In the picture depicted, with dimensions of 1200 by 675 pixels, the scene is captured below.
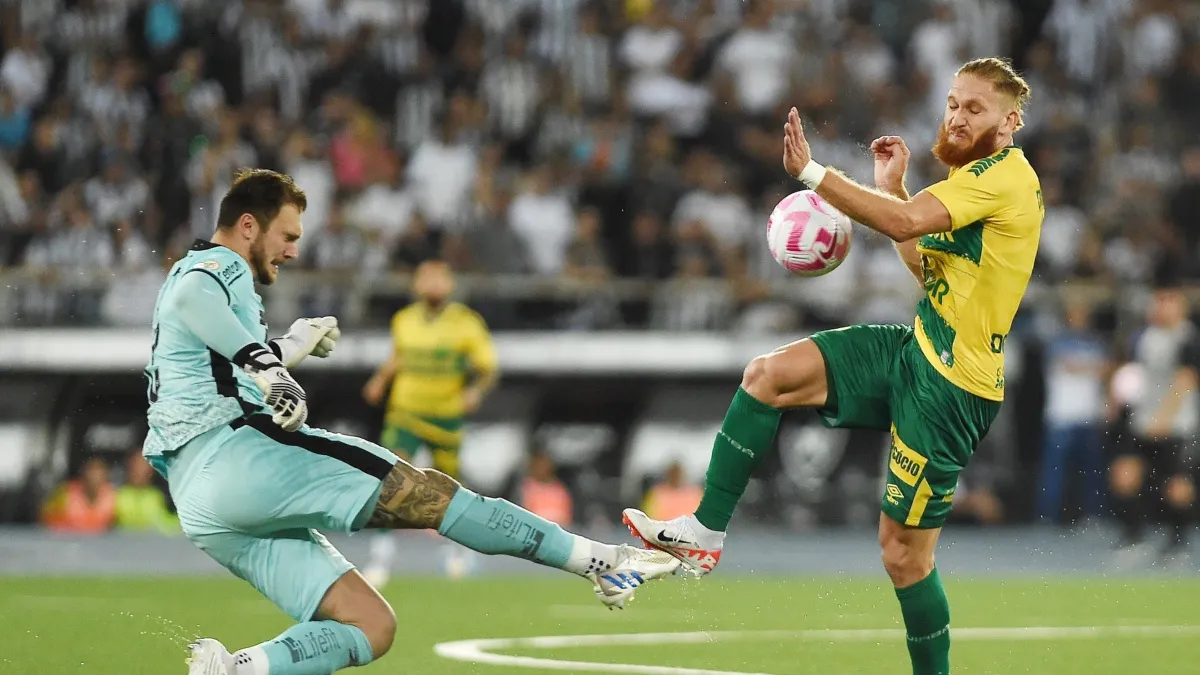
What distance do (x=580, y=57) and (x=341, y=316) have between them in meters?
4.69

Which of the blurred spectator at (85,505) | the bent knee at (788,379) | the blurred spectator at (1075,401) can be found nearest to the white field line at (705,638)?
the bent knee at (788,379)

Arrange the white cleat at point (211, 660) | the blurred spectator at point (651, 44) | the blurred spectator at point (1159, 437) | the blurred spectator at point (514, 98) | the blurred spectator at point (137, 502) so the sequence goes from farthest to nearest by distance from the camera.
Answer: the blurred spectator at point (651, 44), the blurred spectator at point (514, 98), the blurred spectator at point (137, 502), the blurred spectator at point (1159, 437), the white cleat at point (211, 660)

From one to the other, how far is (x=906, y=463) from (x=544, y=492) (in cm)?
1039

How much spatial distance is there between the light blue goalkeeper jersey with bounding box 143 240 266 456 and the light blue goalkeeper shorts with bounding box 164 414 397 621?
6 cm

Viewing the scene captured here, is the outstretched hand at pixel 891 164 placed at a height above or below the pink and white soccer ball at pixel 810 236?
above

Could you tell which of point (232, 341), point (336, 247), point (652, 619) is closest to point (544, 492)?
point (336, 247)

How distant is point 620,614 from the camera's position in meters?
11.6

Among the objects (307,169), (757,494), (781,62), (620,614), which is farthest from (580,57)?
(620,614)

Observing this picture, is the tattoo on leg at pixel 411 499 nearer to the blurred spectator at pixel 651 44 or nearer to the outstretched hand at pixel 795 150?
the outstretched hand at pixel 795 150

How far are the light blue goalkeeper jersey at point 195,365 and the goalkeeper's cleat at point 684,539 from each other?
1669mm

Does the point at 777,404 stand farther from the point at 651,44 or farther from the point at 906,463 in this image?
the point at 651,44

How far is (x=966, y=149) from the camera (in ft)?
22.9

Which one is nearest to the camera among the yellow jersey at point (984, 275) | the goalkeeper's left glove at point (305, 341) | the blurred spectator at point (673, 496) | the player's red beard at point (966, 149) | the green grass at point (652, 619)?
the goalkeeper's left glove at point (305, 341)

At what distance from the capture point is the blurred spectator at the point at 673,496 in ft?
55.5
